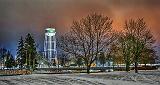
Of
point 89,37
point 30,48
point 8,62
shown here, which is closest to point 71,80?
point 89,37

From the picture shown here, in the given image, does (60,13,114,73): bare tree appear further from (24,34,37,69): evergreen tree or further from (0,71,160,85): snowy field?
(24,34,37,69): evergreen tree

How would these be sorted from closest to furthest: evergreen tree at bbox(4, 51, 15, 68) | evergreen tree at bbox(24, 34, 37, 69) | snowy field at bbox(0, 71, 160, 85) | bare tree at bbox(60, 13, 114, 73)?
snowy field at bbox(0, 71, 160, 85) → bare tree at bbox(60, 13, 114, 73) → evergreen tree at bbox(24, 34, 37, 69) → evergreen tree at bbox(4, 51, 15, 68)

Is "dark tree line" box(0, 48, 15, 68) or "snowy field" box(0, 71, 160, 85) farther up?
"dark tree line" box(0, 48, 15, 68)

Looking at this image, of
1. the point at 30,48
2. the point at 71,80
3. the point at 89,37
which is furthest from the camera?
the point at 30,48

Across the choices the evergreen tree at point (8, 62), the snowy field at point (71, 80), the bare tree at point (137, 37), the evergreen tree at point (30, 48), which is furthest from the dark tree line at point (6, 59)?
the snowy field at point (71, 80)

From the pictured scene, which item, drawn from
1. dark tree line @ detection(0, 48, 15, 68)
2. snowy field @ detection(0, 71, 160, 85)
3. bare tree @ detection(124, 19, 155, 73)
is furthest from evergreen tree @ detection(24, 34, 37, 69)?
snowy field @ detection(0, 71, 160, 85)

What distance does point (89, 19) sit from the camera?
5603cm

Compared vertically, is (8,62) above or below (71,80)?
above

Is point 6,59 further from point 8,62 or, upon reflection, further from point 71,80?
point 71,80

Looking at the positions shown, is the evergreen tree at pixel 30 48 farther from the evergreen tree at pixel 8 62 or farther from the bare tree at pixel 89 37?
the bare tree at pixel 89 37

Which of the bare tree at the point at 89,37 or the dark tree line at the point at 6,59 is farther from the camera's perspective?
the dark tree line at the point at 6,59

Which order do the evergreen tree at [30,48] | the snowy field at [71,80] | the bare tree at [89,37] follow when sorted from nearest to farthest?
1. the snowy field at [71,80]
2. the bare tree at [89,37]
3. the evergreen tree at [30,48]

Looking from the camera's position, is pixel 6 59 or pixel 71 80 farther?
pixel 6 59

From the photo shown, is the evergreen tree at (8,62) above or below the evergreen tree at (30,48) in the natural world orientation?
below
